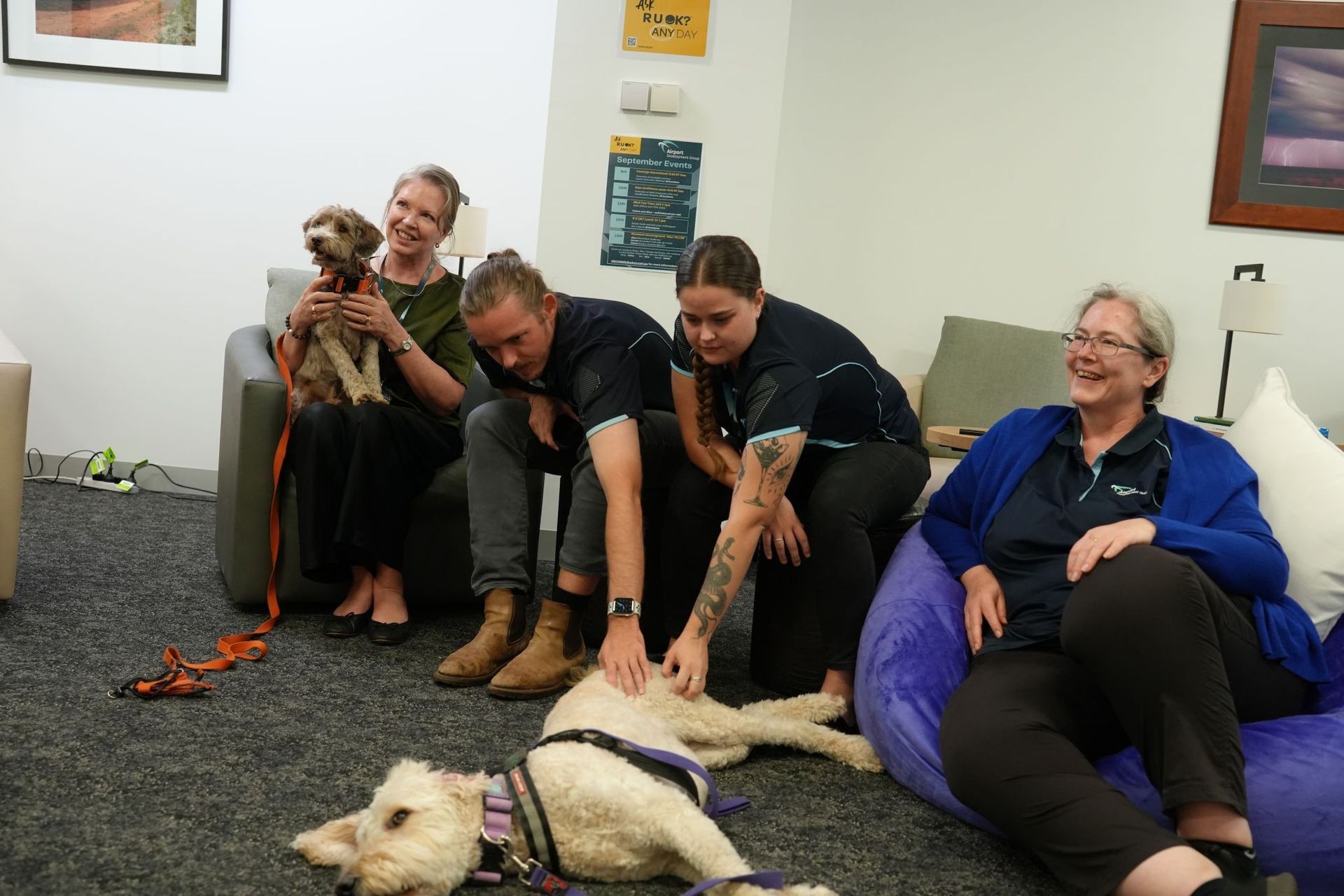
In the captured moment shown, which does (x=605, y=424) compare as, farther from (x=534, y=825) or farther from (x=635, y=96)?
(x=635, y=96)

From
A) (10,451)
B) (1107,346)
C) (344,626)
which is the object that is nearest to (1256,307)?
(1107,346)

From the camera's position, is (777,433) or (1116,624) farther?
(777,433)

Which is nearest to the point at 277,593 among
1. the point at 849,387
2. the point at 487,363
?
the point at 487,363

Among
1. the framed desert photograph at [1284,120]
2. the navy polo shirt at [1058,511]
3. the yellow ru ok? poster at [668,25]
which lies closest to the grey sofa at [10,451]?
the yellow ru ok? poster at [668,25]

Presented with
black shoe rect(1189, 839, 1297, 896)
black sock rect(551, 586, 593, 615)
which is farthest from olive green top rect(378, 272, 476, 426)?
black shoe rect(1189, 839, 1297, 896)

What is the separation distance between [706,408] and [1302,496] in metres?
1.06

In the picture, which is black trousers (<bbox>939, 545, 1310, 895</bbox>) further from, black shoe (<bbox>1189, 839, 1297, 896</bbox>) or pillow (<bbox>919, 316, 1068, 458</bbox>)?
pillow (<bbox>919, 316, 1068, 458</bbox>)

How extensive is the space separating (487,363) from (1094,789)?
1.56 m

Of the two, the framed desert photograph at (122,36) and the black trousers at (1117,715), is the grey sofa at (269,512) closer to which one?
the black trousers at (1117,715)

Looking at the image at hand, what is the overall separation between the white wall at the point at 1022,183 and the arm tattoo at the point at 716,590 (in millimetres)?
2201

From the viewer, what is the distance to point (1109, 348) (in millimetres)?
1780

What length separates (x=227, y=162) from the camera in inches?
161

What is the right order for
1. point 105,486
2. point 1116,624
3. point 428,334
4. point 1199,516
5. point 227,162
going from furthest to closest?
point 227,162
point 105,486
point 428,334
point 1199,516
point 1116,624

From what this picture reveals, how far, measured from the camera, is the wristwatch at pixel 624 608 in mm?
1920
